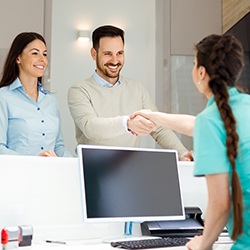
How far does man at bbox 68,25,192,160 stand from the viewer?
2906 mm

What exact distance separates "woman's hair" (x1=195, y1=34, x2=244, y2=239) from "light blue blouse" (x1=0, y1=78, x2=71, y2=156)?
55.6 inches

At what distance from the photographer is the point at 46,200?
2.15 meters

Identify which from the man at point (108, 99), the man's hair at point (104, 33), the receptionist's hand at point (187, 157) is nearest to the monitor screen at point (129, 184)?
the receptionist's hand at point (187, 157)

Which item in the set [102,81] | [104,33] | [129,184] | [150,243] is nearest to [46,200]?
[129,184]

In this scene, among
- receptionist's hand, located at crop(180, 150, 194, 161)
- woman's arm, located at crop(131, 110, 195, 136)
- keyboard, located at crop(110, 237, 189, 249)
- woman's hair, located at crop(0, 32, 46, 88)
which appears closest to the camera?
keyboard, located at crop(110, 237, 189, 249)

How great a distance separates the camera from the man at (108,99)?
114 inches

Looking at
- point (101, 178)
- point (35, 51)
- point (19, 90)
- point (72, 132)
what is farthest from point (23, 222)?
point (72, 132)

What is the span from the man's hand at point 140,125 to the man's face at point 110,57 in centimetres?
65

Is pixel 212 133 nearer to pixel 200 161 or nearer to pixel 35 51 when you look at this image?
pixel 200 161

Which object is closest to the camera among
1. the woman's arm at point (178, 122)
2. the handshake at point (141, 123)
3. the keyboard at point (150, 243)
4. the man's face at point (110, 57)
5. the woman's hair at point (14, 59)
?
the keyboard at point (150, 243)

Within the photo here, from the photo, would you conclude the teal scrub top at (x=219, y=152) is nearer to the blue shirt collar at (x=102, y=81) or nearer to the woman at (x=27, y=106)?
the woman at (x=27, y=106)

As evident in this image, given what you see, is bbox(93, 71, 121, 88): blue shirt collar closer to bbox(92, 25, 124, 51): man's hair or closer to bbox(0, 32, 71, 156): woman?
bbox(92, 25, 124, 51): man's hair

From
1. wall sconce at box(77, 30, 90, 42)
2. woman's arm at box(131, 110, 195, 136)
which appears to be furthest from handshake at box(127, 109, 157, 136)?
wall sconce at box(77, 30, 90, 42)

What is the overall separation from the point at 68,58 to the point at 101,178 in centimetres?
270
